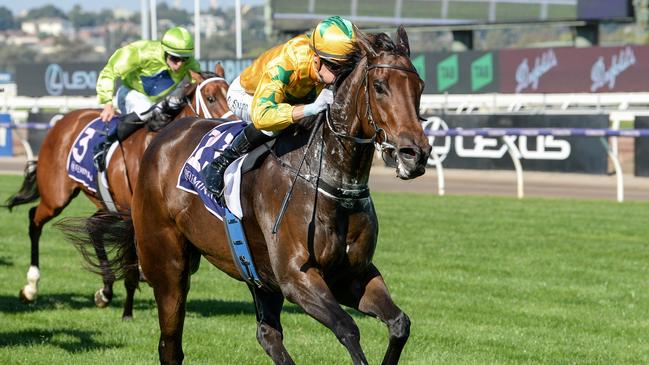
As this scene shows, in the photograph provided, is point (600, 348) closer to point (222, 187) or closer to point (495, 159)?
point (222, 187)

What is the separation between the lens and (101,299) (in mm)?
8094

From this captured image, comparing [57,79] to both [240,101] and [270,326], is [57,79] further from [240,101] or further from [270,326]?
[270,326]

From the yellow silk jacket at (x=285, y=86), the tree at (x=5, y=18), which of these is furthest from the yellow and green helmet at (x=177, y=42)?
the tree at (x=5, y=18)

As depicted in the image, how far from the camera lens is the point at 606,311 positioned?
7902mm

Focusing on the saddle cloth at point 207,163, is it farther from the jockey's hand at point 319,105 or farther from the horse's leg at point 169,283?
the jockey's hand at point 319,105

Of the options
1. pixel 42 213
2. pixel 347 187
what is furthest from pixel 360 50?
pixel 42 213

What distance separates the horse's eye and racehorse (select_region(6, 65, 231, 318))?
2496 millimetres

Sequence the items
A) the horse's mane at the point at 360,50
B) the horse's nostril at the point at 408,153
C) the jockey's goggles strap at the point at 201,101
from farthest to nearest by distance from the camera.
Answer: the jockey's goggles strap at the point at 201,101, the horse's mane at the point at 360,50, the horse's nostril at the point at 408,153

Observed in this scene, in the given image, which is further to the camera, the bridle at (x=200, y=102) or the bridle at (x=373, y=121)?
the bridle at (x=200, y=102)

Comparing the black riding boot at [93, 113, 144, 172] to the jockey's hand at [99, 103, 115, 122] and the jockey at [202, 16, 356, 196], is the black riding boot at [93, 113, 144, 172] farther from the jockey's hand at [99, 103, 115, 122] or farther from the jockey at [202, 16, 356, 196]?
the jockey at [202, 16, 356, 196]

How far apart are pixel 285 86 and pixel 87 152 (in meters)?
3.72

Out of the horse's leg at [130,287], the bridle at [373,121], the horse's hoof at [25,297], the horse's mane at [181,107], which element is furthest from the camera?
the horse's hoof at [25,297]

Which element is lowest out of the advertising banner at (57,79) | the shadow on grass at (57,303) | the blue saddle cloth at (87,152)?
the advertising banner at (57,79)

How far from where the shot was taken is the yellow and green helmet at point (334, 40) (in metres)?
4.69
